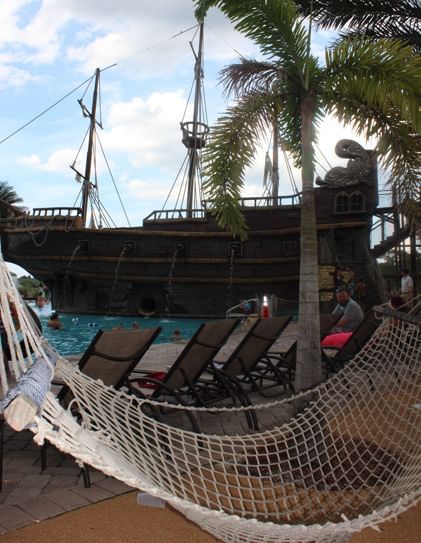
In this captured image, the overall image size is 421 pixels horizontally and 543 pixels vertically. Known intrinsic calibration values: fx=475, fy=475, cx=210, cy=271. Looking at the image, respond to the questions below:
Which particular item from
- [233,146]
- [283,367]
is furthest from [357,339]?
[233,146]

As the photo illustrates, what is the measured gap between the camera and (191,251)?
22594mm

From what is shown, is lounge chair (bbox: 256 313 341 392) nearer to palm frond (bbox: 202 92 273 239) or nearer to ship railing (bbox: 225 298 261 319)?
palm frond (bbox: 202 92 273 239)

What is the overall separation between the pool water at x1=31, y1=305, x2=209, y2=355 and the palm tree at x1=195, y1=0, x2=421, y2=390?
9.44m

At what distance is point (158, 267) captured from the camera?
23.0 metres

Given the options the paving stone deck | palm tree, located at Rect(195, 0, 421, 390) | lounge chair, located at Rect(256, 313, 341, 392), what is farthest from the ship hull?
the paving stone deck

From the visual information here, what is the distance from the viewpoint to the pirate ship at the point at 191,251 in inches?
845

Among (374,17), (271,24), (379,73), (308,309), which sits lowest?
(308,309)

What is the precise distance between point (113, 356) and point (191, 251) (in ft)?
63.7

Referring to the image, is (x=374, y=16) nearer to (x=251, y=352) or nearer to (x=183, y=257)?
(x=251, y=352)

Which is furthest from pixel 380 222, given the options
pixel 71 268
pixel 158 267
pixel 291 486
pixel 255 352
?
pixel 291 486

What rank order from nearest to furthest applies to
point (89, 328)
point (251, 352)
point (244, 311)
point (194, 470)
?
point (194, 470) < point (251, 352) < point (244, 311) < point (89, 328)

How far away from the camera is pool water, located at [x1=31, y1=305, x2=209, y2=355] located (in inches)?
575

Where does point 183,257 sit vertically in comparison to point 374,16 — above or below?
below

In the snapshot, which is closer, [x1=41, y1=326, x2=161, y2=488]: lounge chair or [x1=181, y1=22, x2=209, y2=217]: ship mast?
[x1=41, y1=326, x2=161, y2=488]: lounge chair
